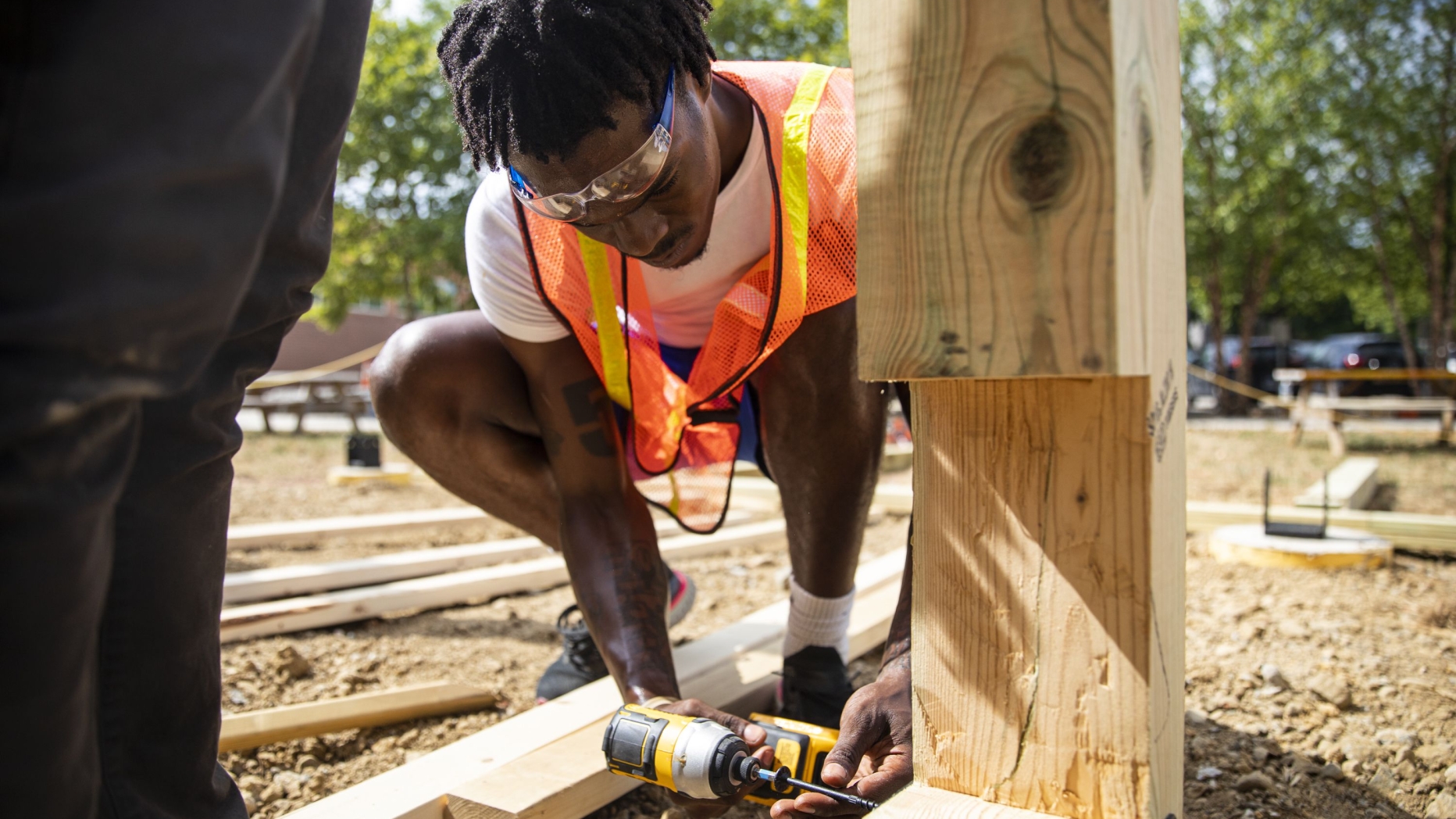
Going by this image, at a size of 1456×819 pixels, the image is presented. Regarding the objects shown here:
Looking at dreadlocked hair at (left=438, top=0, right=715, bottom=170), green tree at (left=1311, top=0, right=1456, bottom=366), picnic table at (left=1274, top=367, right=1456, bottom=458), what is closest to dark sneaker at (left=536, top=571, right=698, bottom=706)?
dreadlocked hair at (left=438, top=0, right=715, bottom=170)

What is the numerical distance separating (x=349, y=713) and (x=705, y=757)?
1087 mm

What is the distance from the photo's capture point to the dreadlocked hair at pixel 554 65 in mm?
1492

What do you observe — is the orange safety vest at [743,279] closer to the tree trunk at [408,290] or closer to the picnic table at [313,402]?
the picnic table at [313,402]

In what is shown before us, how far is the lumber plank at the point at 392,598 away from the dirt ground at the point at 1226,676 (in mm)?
49

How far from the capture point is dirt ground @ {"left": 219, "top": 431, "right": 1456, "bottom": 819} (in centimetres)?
181

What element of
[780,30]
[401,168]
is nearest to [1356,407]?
[780,30]

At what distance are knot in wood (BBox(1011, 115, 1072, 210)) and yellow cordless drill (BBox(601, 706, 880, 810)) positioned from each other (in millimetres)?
870

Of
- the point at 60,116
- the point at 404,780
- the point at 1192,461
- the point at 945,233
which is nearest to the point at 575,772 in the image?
the point at 404,780

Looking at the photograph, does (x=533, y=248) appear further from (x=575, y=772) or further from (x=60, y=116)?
(x=60, y=116)

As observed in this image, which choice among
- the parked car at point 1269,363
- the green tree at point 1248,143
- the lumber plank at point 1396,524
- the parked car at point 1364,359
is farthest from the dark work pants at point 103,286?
the parked car at point 1269,363

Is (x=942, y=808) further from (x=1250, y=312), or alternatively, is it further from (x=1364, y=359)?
(x=1364, y=359)

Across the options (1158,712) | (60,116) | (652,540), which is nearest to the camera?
(60,116)

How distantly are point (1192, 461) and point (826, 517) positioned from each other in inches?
292

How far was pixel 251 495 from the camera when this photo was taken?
6406 millimetres
